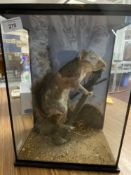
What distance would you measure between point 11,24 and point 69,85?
0.31 metres

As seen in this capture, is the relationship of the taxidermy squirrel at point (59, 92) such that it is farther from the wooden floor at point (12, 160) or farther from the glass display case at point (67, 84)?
the wooden floor at point (12, 160)

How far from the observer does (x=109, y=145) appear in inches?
34.2

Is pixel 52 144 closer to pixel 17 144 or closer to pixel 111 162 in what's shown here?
pixel 17 144

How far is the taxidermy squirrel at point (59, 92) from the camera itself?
0.74 meters

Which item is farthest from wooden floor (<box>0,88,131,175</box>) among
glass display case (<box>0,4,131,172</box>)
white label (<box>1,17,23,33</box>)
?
white label (<box>1,17,23,33</box>)

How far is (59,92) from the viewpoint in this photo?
79 cm

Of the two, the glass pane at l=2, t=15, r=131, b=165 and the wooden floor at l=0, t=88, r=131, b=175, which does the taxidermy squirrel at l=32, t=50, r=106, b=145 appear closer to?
the glass pane at l=2, t=15, r=131, b=165

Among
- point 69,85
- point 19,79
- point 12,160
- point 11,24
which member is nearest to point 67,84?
point 69,85

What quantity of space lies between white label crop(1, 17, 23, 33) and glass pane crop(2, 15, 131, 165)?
0.02m

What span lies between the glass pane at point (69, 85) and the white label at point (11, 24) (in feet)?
0.07

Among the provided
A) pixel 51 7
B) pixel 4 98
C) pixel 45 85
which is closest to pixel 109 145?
pixel 45 85

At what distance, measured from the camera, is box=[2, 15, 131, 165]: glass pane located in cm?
72

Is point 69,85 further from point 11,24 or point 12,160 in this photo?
point 12,160

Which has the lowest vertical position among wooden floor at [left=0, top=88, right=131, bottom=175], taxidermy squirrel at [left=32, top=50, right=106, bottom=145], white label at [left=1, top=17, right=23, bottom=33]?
wooden floor at [left=0, top=88, right=131, bottom=175]
